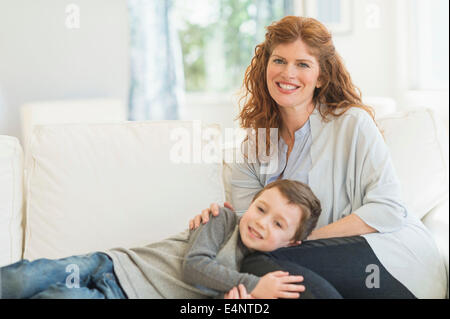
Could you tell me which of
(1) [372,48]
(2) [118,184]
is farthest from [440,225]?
(1) [372,48]

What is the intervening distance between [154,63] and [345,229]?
9.03ft

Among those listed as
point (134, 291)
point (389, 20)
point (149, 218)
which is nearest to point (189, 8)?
point (389, 20)

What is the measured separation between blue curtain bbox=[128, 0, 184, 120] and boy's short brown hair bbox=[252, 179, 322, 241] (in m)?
2.64

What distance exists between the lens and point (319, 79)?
1504 mm

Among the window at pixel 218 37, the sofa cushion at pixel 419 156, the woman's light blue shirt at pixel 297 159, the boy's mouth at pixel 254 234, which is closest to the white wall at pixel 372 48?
the window at pixel 218 37

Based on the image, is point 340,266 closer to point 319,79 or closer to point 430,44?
point 319,79

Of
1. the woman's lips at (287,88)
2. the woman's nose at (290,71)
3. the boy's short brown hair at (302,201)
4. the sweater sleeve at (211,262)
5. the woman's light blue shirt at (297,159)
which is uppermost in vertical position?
the woman's nose at (290,71)

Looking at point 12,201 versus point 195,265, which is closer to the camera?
point 195,265

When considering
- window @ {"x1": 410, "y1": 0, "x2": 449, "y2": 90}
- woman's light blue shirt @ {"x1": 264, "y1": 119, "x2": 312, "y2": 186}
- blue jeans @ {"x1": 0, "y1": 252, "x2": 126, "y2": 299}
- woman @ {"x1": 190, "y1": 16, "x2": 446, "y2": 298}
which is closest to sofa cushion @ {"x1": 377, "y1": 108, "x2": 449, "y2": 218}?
woman @ {"x1": 190, "y1": 16, "x2": 446, "y2": 298}

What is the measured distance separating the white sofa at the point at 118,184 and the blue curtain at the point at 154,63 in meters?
2.22

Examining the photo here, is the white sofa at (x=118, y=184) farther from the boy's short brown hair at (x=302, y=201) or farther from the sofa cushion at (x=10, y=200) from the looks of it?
the boy's short brown hair at (x=302, y=201)

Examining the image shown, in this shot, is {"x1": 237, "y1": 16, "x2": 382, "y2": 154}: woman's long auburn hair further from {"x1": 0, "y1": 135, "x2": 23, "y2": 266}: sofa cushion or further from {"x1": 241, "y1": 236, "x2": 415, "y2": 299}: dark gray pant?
{"x1": 0, "y1": 135, "x2": 23, "y2": 266}: sofa cushion

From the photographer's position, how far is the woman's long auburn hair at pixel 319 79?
1445mm

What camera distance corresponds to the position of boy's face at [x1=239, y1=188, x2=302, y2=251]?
1204 millimetres
